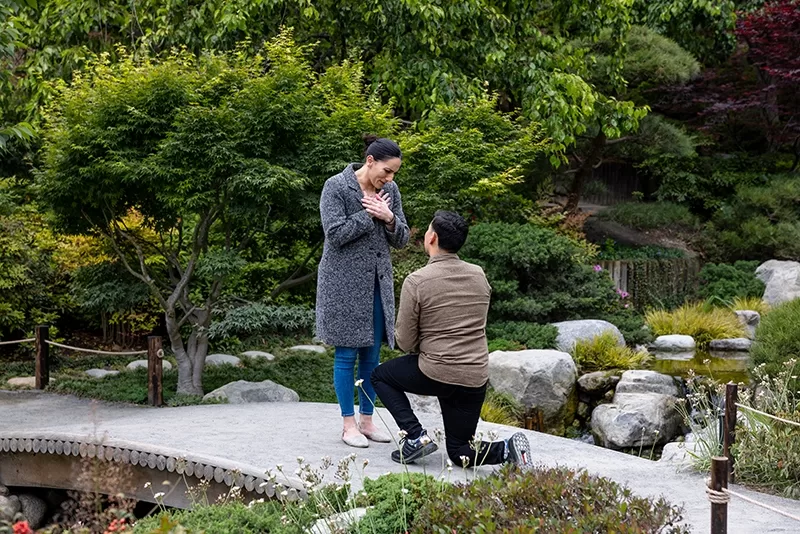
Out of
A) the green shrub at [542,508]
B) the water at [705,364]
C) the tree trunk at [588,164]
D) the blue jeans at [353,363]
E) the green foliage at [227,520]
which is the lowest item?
the water at [705,364]

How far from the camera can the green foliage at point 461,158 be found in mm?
9414

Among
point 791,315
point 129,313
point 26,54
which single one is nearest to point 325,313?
point 791,315

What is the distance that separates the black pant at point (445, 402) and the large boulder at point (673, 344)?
7123 mm

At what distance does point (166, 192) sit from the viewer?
277 inches

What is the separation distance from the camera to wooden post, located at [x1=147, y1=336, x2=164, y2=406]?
23.7 feet

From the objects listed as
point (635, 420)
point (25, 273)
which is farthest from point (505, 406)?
point (25, 273)

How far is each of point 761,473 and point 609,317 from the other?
19.6ft

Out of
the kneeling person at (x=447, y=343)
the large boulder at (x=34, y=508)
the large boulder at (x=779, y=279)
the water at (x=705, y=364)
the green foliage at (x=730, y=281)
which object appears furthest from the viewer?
the green foliage at (x=730, y=281)

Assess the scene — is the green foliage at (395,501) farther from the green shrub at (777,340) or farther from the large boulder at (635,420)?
the large boulder at (635,420)

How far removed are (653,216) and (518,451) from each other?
11932 millimetres

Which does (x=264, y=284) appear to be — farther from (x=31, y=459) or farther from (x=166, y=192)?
(x=31, y=459)

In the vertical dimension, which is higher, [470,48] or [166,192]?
[470,48]

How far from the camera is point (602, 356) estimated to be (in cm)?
968

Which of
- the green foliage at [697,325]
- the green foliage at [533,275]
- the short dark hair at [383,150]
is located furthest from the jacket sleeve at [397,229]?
the green foliage at [697,325]
